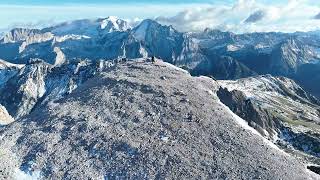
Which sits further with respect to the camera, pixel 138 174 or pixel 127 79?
pixel 127 79

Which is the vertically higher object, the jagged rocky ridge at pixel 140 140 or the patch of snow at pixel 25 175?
the jagged rocky ridge at pixel 140 140

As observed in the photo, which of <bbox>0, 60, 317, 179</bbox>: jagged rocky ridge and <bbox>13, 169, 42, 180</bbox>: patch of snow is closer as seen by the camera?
<bbox>0, 60, 317, 179</bbox>: jagged rocky ridge

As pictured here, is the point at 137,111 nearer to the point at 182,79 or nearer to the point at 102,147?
the point at 102,147

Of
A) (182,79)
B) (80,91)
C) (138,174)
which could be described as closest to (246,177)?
(138,174)

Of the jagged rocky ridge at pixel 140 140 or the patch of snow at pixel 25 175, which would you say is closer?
the jagged rocky ridge at pixel 140 140

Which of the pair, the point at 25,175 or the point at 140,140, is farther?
the point at 140,140

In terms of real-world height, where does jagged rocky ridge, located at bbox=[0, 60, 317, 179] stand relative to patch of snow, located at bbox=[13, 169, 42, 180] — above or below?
above

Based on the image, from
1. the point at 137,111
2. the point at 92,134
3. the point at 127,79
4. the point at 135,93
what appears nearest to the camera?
the point at 92,134

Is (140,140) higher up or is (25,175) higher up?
(140,140)
